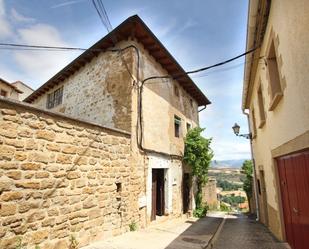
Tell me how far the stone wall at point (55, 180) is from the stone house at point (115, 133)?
19 millimetres

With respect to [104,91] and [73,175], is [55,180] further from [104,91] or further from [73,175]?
[104,91]

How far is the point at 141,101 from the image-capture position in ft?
25.0

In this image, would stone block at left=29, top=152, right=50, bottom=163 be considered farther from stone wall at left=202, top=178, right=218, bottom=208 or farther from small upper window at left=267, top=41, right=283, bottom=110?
stone wall at left=202, top=178, right=218, bottom=208

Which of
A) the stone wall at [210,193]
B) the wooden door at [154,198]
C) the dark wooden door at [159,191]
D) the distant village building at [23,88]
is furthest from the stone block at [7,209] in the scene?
the stone wall at [210,193]

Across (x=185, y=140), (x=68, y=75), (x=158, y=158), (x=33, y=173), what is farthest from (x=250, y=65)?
(x=68, y=75)

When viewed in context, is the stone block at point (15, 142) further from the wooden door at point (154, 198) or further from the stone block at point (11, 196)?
the wooden door at point (154, 198)

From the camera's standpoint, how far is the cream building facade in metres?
7.34

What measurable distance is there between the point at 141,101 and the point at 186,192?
5911mm

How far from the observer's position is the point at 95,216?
5.09 meters

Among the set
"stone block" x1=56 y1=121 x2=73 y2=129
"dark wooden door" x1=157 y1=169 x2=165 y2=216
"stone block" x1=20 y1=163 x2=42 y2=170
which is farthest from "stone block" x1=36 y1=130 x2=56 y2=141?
"dark wooden door" x1=157 y1=169 x2=165 y2=216

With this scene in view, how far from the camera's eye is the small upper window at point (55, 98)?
10.8m

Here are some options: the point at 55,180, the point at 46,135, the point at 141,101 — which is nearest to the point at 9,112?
the point at 46,135

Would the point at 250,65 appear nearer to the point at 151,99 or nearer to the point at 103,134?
the point at 151,99

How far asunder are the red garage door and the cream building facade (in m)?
3.82
